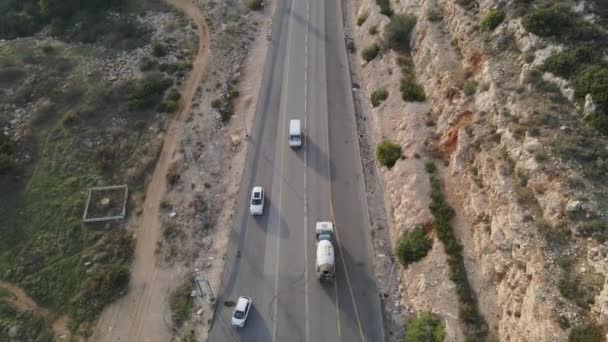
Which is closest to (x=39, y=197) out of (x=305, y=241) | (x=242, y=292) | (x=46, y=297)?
(x=46, y=297)

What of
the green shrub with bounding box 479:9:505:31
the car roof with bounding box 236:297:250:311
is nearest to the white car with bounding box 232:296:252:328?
the car roof with bounding box 236:297:250:311

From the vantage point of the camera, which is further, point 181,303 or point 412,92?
point 412,92

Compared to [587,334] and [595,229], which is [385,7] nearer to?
[595,229]

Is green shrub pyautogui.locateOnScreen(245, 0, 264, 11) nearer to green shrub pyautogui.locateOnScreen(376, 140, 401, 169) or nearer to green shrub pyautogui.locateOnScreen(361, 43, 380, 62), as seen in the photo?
green shrub pyautogui.locateOnScreen(361, 43, 380, 62)

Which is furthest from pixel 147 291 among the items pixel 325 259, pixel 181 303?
pixel 325 259

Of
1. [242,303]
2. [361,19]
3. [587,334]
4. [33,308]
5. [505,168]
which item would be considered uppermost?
[505,168]
